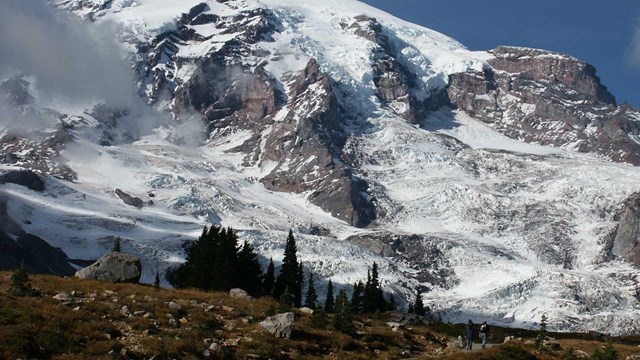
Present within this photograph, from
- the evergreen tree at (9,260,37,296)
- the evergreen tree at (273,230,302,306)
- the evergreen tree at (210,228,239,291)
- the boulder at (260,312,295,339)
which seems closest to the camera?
the boulder at (260,312,295,339)

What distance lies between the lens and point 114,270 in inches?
1976

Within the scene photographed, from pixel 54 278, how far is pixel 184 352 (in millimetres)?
15686

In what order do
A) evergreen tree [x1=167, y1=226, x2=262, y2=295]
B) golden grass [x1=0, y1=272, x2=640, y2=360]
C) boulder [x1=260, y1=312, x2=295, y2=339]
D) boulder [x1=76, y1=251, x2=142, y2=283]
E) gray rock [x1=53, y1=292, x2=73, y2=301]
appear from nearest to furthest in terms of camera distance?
1. golden grass [x1=0, y1=272, x2=640, y2=360]
2. boulder [x1=260, y1=312, x2=295, y2=339]
3. gray rock [x1=53, y1=292, x2=73, y2=301]
4. boulder [x1=76, y1=251, x2=142, y2=283]
5. evergreen tree [x1=167, y1=226, x2=262, y2=295]

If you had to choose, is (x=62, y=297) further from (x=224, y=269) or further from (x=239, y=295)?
(x=224, y=269)

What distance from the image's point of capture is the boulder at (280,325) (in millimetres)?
38406

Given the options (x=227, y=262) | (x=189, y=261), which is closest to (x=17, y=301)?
(x=227, y=262)

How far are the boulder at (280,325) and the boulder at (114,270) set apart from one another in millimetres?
14158

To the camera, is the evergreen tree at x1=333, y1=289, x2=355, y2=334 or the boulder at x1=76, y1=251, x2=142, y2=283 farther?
the boulder at x1=76, y1=251, x2=142, y2=283

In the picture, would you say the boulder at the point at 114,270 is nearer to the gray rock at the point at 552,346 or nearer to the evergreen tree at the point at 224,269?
the evergreen tree at the point at 224,269

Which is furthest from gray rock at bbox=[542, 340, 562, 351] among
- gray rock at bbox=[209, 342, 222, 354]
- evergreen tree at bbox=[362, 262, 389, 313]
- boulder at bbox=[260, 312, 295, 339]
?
evergreen tree at bbox=[362, 262, 389, 313]

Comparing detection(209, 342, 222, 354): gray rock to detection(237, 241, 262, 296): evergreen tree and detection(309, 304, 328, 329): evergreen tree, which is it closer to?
detection(309, 304, 328, 329): evergreen tree

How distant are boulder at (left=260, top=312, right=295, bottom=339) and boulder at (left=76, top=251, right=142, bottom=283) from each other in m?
14.2

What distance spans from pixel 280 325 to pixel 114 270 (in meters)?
15.9

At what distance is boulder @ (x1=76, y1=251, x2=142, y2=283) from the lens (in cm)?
4953
